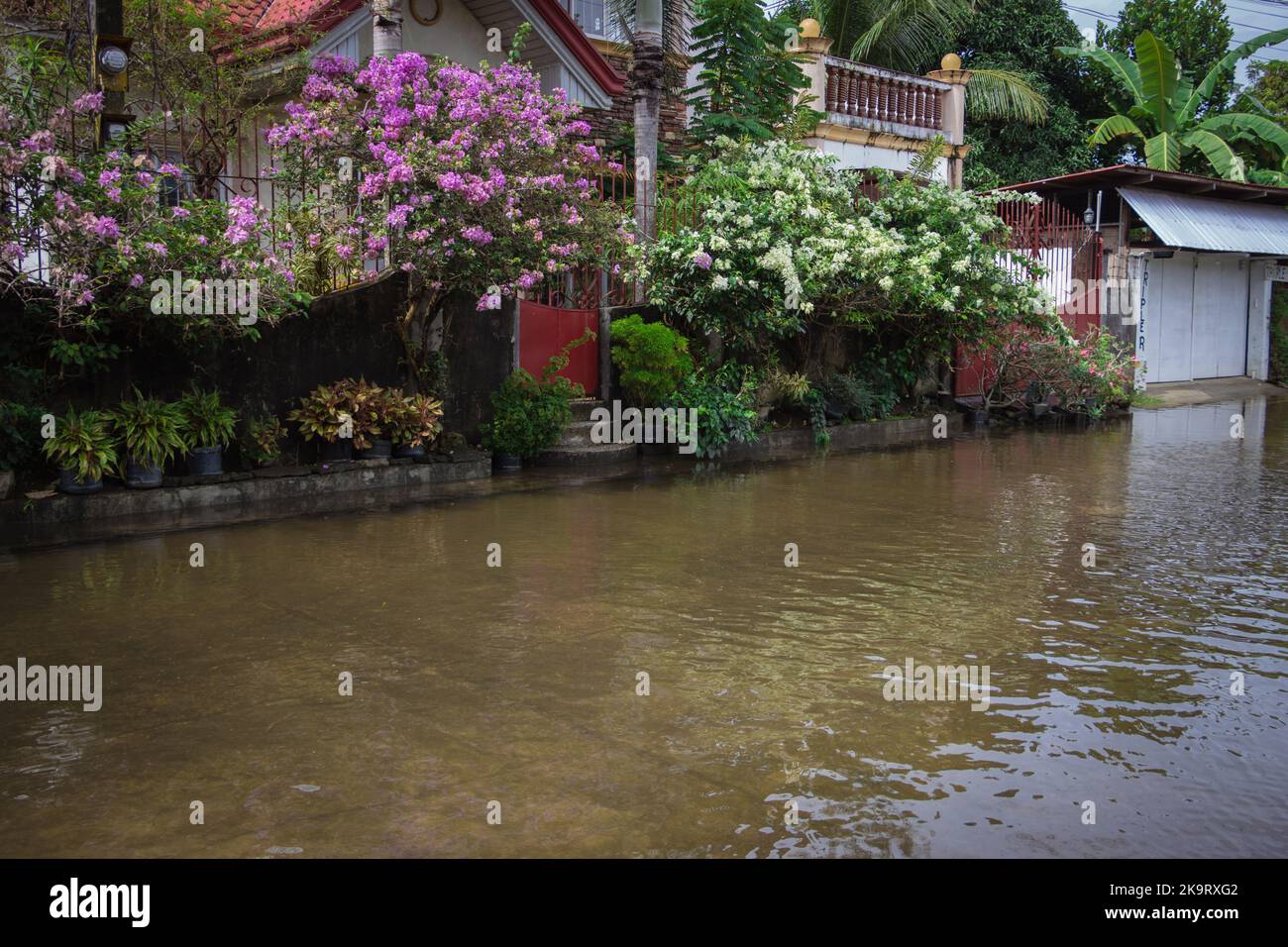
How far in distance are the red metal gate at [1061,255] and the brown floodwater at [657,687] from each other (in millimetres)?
10015

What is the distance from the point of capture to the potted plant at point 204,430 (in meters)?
9.81

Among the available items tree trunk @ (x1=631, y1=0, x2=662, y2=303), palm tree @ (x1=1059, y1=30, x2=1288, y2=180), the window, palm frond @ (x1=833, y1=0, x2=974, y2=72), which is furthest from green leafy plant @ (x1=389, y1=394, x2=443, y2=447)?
palm tree @ (x1=1059, y1=30, x2=1288, y2=180)

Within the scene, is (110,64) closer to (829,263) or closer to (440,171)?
(440,171)

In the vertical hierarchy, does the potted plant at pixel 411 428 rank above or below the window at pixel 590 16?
below

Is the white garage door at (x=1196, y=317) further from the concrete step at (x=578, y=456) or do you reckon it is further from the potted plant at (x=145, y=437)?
the potted plant at (x=145, y=437)

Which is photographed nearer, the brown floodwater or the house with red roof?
the brown floodwater

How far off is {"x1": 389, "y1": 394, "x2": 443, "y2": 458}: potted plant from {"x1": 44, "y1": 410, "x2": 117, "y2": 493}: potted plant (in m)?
2.68

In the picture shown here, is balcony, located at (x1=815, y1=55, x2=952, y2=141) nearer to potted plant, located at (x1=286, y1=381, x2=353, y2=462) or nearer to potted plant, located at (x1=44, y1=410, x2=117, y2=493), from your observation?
potted plant, located at (x1=286, y1=381, x2=353, y2=462)

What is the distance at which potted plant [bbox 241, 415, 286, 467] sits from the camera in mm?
10367

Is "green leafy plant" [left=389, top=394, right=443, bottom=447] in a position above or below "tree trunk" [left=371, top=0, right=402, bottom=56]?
below

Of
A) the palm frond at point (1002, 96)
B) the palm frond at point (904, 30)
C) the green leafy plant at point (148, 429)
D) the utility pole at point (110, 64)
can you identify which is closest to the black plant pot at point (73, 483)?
the green leafy plant at point (148, 429)

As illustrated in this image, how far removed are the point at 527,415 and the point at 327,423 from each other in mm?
2110

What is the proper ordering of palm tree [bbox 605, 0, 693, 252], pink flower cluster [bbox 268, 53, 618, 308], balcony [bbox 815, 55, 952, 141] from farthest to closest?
balcony [bbox 815, 55, 952, 141] < palm tree [bbox 605, 0, 693, 252] < pink flower cluster [bbox 268, 53, 618, 308]
